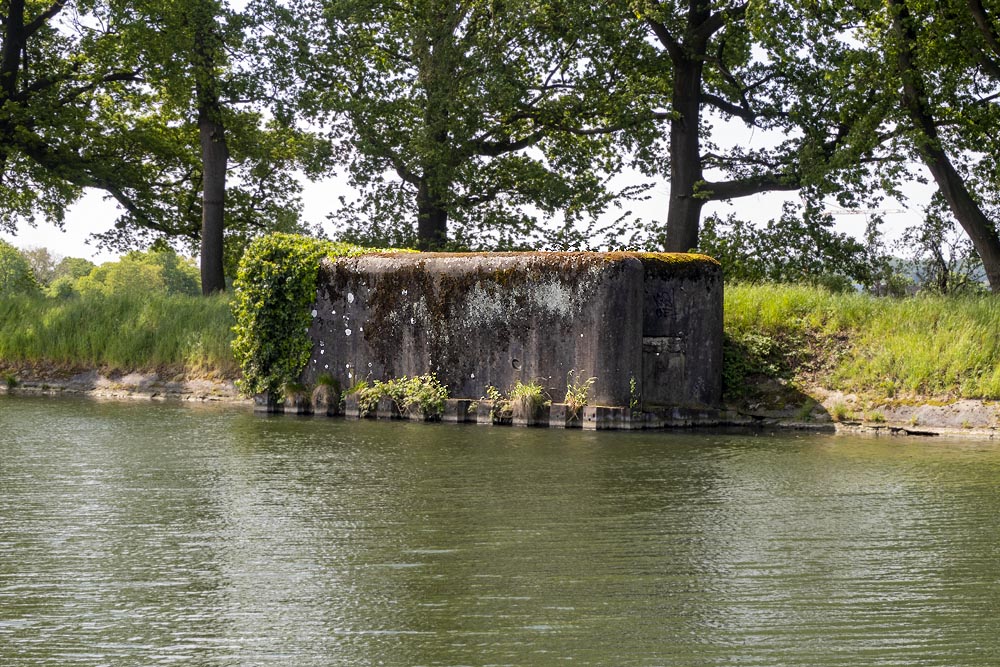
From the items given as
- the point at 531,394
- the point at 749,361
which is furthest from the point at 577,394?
the point at 749,361

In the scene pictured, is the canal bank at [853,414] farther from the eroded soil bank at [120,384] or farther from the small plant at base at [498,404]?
the small plant at base at [498,404]

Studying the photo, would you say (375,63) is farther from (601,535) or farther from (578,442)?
(601,535)

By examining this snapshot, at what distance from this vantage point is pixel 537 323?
685 inches

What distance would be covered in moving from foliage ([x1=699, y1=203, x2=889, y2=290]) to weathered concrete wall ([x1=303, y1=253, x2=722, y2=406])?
976 cm

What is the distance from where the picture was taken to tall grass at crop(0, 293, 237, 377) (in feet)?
77.0

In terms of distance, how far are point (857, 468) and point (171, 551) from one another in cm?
727

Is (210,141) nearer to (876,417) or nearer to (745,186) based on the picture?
(745,186)

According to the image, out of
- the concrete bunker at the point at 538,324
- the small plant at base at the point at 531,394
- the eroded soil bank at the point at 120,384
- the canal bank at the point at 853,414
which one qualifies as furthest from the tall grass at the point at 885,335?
the eroded soil bank at the point at 120,384

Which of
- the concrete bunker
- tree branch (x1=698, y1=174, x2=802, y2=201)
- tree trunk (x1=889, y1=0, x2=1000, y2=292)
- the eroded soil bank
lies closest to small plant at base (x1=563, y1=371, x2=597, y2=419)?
the concrete bunker

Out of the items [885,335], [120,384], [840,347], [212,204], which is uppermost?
[212,204]

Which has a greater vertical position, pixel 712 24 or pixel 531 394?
pixel 712 24

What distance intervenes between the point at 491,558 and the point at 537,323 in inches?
407

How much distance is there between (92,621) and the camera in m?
5.71

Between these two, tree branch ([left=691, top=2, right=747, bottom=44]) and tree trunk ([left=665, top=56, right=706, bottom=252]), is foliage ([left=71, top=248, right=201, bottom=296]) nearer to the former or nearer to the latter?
tree trunk ([left=665, top=56, right=706, bottom=252])
